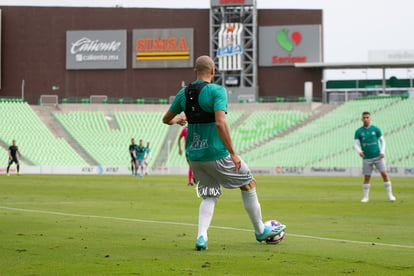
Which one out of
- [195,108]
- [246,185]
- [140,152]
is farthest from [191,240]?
[140,152]

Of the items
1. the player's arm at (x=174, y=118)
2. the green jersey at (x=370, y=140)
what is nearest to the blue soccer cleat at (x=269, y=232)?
the player's arm at (x=174, y=118)

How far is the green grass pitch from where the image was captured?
337 inches

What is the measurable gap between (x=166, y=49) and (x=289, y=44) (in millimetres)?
12225

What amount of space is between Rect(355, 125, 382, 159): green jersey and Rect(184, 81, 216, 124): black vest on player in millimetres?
12026

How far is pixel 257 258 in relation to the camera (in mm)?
9375

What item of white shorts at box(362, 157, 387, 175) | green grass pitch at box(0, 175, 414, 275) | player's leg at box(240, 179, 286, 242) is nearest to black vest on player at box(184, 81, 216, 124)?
player's leg at box(240, 179, 286, 242)

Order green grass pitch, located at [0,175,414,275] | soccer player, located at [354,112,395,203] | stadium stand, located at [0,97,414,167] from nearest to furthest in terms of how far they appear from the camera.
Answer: green grass pitch, located at [0,175,414,275] → soccer player, located at [354,112,395,203] → stadium stand, located at [0,97,414,167]

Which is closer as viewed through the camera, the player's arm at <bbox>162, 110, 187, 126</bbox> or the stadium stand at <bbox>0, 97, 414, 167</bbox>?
the player's arm at <bbox>162, 110, 187, 126</bbox>

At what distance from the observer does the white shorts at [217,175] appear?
10352 millimetres

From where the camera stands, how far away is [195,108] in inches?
409

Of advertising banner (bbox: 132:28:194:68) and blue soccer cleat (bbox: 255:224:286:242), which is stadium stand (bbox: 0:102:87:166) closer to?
advertising banner (bbox: 132:28:194:68)

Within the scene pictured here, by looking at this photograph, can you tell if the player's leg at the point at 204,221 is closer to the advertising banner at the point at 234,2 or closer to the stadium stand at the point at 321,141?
the stadium stand at the point at 321,141

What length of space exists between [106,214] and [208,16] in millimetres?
67223

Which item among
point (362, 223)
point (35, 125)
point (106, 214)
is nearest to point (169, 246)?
point (362, 223)
